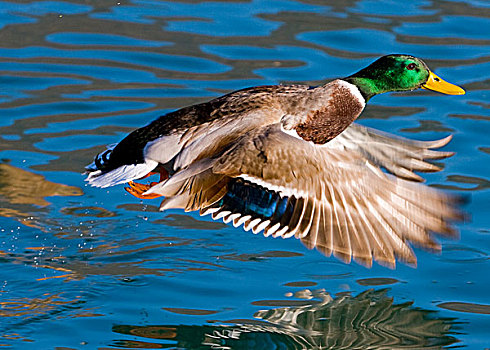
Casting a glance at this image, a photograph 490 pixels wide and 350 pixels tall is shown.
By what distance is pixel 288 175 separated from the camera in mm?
5551

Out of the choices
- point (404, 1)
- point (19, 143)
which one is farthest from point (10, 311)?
point (404, 1)

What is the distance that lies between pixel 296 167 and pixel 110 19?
5490 millimetres

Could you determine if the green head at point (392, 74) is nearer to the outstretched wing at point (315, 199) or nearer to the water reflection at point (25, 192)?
the outstretched wing at point (315, 199)

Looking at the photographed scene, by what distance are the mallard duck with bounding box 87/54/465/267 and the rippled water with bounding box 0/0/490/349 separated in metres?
0.56

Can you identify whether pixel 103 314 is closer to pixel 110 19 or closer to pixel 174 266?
pixel 174 266

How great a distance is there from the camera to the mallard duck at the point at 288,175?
17.9ft

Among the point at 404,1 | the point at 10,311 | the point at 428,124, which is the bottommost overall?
the point at 10,311

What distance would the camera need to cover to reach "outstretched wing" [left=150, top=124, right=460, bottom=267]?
214 inches

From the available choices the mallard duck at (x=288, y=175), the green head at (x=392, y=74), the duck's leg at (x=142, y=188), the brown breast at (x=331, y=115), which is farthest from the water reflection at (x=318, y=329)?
the green head at (x=392, y=74)

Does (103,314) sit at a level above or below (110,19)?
below

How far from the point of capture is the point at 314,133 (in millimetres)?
6082

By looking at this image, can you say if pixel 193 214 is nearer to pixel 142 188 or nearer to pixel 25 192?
pixel 142 188

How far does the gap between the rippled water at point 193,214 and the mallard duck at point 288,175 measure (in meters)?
0.56

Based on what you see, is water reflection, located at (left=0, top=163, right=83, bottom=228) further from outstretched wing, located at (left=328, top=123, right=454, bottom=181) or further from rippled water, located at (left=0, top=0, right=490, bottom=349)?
outstretched wing, located at (left=328, top=123, right=454, bottom=181)
